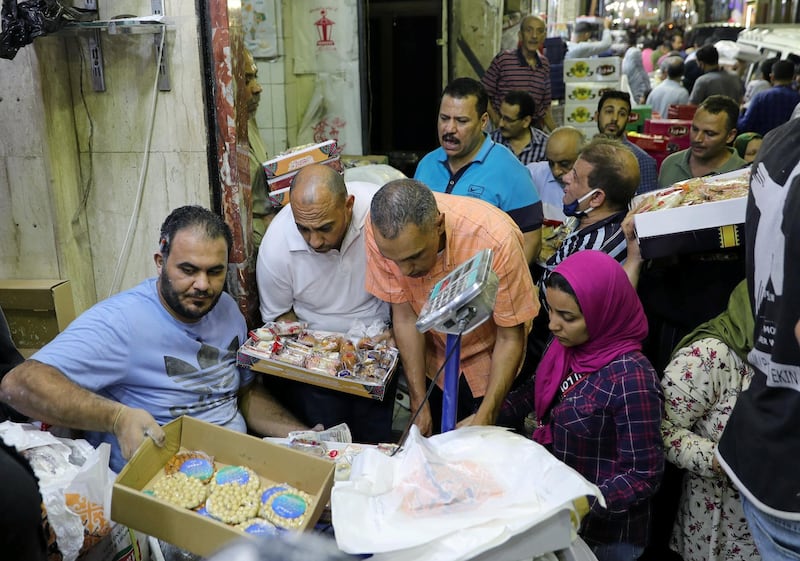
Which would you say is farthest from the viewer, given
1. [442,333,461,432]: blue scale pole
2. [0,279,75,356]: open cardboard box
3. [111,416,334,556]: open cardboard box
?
[0,279,75,356]: open cardboard box

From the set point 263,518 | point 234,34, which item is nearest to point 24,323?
point 234,34

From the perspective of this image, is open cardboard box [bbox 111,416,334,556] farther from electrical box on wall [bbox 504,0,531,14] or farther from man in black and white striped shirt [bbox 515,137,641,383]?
electrical box on wall [bbox 504,0,531,14]

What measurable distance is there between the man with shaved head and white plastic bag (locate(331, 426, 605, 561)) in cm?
123

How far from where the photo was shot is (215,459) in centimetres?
194

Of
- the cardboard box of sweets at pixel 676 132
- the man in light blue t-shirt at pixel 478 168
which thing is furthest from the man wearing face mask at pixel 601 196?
the cardboard box of sweets at pixel 676 132

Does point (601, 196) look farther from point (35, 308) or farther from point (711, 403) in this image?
point (35, 308)

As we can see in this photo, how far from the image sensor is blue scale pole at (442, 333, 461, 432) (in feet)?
4.72

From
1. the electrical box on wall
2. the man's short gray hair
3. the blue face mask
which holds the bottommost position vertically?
the blue face mask

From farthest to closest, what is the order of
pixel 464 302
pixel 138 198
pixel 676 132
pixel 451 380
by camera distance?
pixel 676 132, pixel 138 198, pixel 451 380, pixel 464 302

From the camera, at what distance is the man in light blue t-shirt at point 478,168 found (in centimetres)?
312

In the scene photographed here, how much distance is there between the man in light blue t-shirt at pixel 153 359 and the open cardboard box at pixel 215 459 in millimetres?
93

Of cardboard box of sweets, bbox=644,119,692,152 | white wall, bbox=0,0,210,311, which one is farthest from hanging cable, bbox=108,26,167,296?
cardboard box of sweets, bbox=644,119,692,152

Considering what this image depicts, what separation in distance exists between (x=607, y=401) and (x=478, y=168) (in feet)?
4.97

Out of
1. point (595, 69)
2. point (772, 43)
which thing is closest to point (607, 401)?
point (595, 69)
